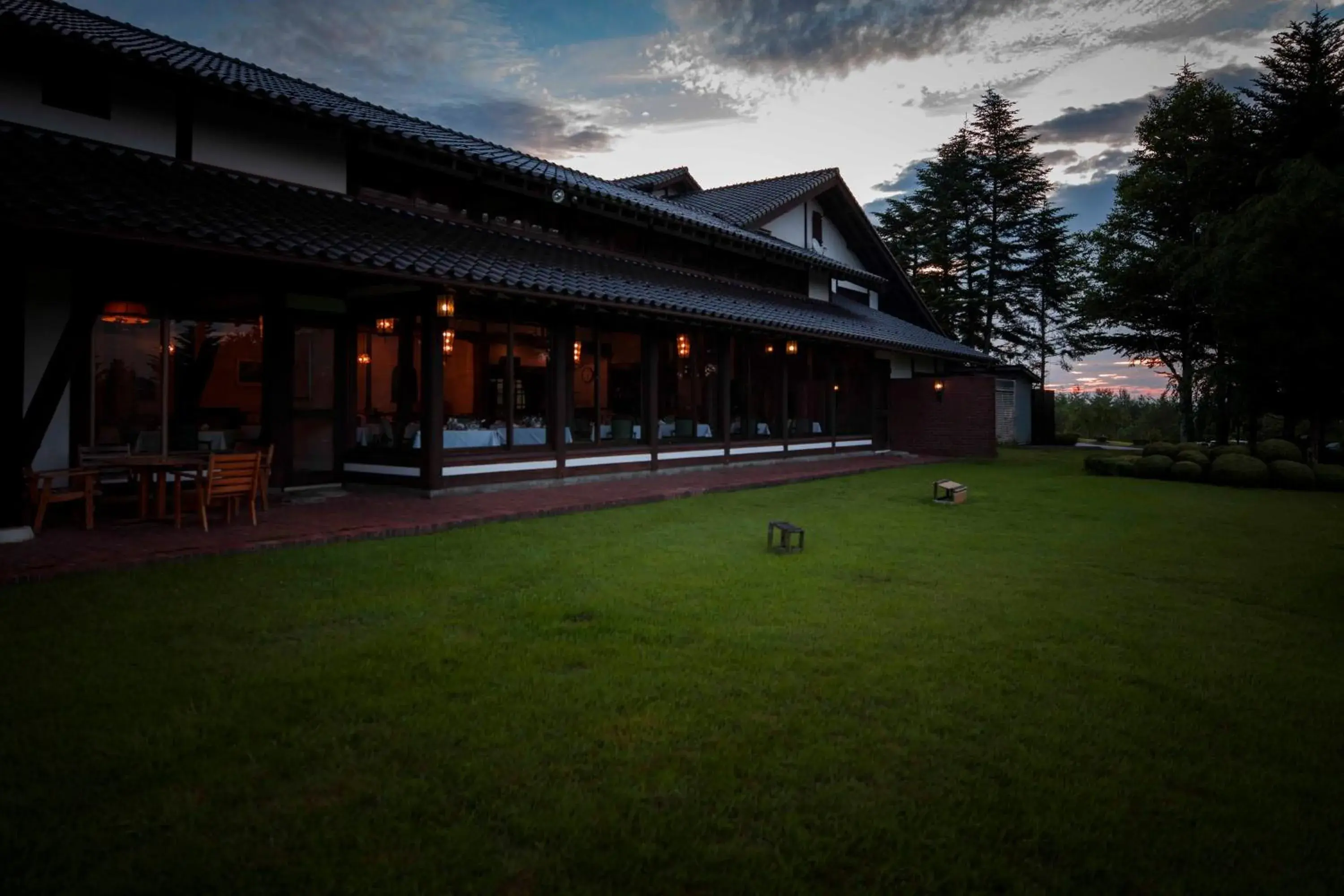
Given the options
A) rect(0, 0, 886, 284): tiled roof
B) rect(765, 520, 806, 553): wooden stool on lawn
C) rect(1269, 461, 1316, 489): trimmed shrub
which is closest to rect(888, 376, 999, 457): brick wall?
rect(1269, 461, 1316, 489): trimmed shrub

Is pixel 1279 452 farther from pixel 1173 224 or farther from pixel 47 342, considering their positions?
pixel 47 342

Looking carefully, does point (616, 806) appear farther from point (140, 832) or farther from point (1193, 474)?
point (1193, 474)

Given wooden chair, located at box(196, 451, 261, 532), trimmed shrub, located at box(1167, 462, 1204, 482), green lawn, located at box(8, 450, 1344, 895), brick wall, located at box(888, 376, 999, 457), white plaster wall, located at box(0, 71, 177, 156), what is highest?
white plaster wall, located at box(0, 71, 177, 156)

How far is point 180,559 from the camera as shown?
5883mm

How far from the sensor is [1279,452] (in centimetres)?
1538

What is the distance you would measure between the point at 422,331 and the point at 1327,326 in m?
18.2

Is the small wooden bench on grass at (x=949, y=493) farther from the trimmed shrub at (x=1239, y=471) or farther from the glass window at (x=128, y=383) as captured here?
the glass window at (x=128, y=383)

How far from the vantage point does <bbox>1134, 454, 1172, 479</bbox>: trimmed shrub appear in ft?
50.4

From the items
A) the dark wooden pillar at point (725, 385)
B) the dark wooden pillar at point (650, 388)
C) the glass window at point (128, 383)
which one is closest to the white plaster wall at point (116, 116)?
the glass window at point (128, 383)

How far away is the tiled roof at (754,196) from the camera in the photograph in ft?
63.8

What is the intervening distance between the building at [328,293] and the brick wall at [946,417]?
18.9ft

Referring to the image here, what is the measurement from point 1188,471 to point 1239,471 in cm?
85

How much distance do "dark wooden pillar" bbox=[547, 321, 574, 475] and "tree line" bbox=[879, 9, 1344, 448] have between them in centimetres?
1497

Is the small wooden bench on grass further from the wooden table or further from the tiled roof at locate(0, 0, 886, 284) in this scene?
the wooden table
